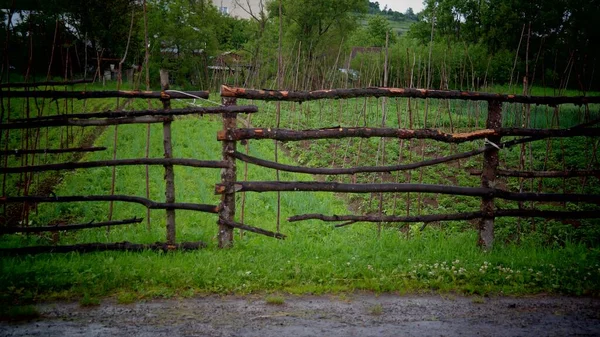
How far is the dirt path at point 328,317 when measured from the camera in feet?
11.6

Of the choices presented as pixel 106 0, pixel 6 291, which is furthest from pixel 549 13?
pixel 6 291

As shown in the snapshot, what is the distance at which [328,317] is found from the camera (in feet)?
12.6

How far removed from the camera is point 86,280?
4352 millimetres

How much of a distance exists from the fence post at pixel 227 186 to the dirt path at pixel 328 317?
122 cm

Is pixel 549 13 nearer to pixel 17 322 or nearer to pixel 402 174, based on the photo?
pixel 402 174

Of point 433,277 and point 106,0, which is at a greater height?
point 106,0

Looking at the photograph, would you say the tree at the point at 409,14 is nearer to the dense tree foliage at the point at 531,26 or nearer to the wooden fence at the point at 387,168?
the dense tree foliage at the point at 531,26

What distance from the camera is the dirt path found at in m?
3.54

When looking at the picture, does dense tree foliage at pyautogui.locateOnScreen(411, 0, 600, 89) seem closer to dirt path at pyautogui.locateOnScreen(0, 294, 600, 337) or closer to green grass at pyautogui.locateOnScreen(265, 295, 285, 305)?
dirt path at pyautogui.locateOnScreen(0, 294, 600, 337)

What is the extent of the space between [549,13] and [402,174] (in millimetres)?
34485

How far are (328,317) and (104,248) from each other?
2.68 metres

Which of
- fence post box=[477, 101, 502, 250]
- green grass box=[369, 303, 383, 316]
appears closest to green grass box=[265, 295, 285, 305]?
green grass box=[369, 303, 383, 316]

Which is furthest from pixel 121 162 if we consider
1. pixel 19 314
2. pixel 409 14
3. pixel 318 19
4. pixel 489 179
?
pixel 409 14

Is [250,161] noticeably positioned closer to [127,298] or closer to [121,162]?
[121,162]
